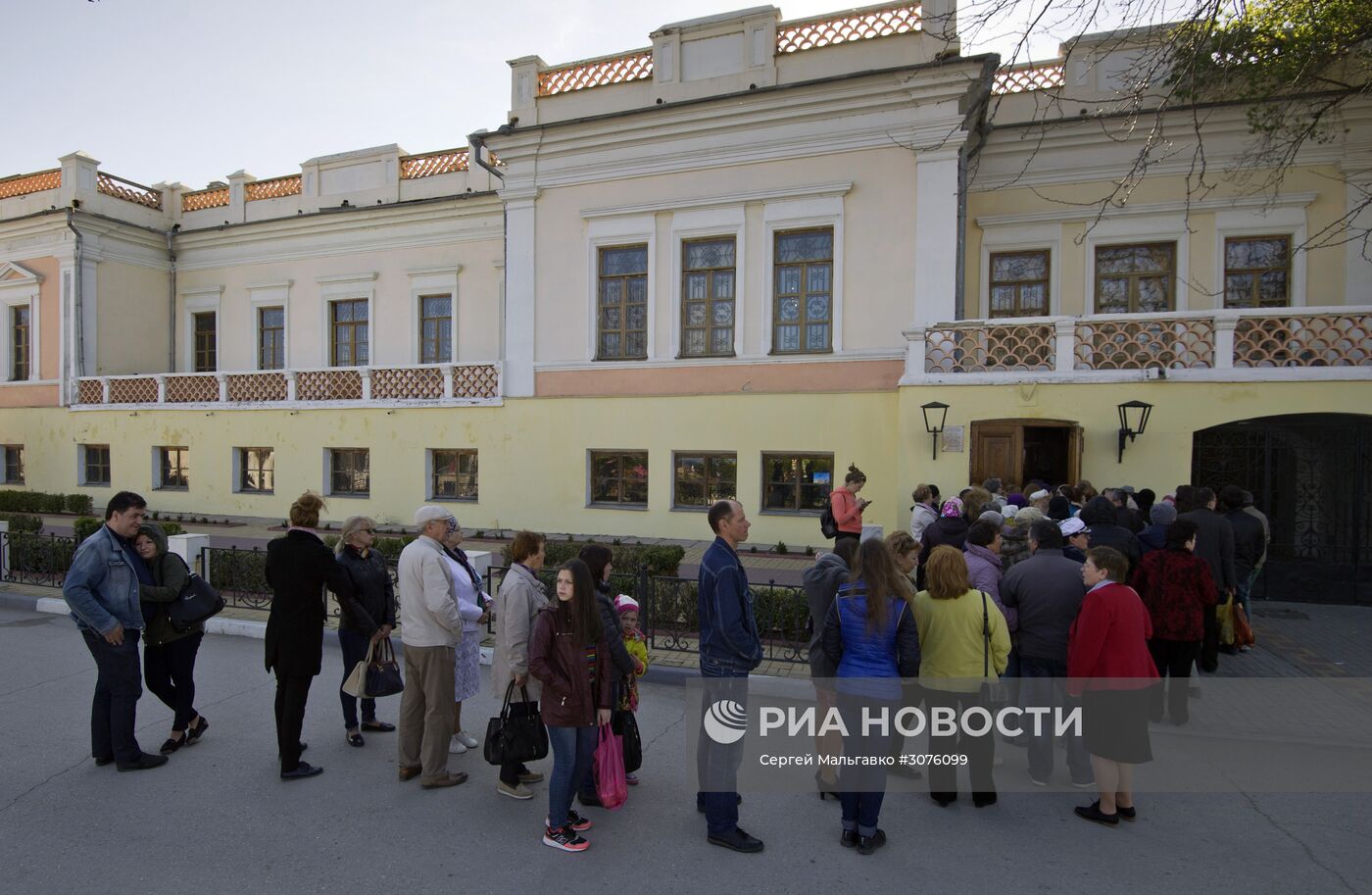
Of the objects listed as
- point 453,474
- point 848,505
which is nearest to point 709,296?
point 453,474

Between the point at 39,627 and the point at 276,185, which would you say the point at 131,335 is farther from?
the point at 39,627

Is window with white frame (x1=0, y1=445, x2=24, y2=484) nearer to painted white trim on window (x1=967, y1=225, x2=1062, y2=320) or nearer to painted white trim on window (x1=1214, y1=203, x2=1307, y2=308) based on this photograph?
painted white trim on window (x1=967, y1=225, x2=1062, y2=320)

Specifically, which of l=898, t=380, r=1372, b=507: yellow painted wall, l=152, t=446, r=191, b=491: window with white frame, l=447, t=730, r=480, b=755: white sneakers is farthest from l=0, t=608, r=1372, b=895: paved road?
l=152, t=446, r=191, b=491: window with white frame

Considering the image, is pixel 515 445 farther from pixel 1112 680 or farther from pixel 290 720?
pixel 1112 680

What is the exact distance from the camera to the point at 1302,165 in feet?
43.4

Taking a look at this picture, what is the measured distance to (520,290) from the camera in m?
16.1

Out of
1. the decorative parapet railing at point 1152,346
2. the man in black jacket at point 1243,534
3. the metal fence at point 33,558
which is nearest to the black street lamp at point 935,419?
the decorative parapet railing at point 1152,346

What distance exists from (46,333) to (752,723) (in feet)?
82.1

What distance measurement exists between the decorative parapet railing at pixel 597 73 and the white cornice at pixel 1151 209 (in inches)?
299

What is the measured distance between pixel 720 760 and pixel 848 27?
13823 mm

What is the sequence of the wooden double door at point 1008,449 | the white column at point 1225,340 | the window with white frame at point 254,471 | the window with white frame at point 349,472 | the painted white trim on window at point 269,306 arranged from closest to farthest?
the white column at point 1225,340, the wooden double door at point 1008,449, the window with white frame at point 349,472, the window with white frame at point 254,471, the painted white trim on window at point 269,306

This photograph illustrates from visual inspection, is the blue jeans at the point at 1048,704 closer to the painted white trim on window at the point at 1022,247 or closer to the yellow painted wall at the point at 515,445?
the yellow painted wall at the point at 515,445

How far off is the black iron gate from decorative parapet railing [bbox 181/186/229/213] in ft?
81.7

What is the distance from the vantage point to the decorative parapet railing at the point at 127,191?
69.0ft
